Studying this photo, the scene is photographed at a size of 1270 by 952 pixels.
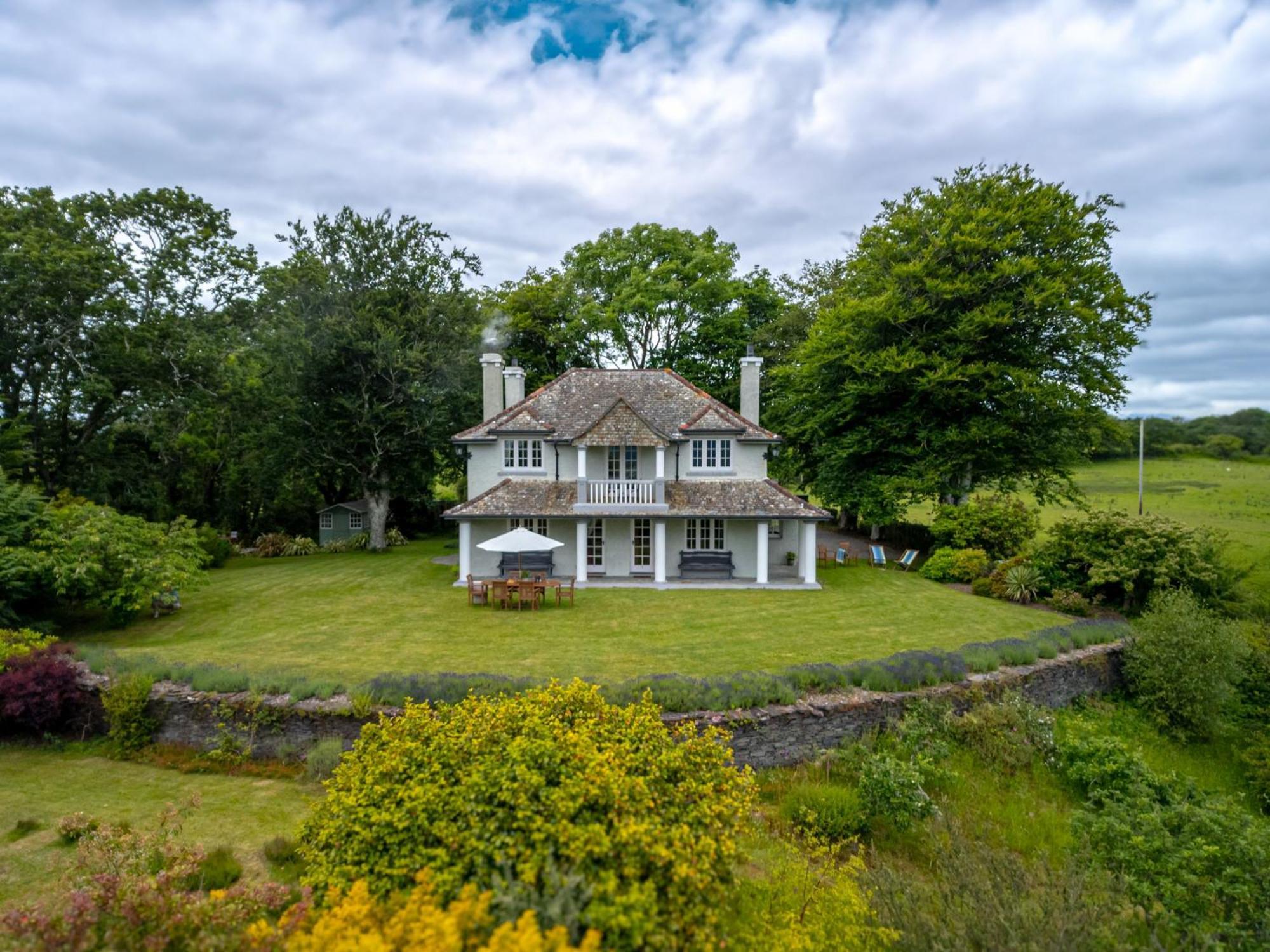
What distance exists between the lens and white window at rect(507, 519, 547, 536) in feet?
70.4

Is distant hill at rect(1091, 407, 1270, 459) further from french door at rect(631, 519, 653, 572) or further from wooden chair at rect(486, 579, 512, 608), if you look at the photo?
wooden chair at rect(486, 579, 512, 608)

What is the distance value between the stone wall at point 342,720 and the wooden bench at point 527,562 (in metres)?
10.9

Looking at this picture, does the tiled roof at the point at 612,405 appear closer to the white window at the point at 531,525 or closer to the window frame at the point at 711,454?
the window frame at the point at 711,454

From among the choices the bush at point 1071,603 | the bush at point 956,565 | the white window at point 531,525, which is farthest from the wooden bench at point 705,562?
the bush at point 1071,603

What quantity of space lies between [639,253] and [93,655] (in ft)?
108

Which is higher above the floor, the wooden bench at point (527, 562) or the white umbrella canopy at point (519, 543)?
the white umbrella canopy at point (519, 543)

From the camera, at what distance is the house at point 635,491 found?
2044 centimetres

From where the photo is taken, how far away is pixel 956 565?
846 inches

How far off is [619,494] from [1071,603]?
14796mm

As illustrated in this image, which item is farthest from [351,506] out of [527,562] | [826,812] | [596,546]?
[826,812]

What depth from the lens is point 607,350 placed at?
122ft

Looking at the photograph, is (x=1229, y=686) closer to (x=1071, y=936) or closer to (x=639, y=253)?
(x=1071, y=936)

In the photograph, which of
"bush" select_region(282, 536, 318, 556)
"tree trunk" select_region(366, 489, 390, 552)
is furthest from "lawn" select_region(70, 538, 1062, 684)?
"tree trunk" select_region(366, 489, 390, 552)

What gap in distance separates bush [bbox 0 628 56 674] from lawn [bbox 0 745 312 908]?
5.40 ft
